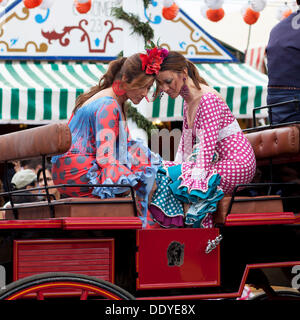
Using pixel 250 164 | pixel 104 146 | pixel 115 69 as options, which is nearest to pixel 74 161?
pixel 104 146

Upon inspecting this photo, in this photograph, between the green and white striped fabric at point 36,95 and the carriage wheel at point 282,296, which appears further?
the green and white striped fabric at point 36,95

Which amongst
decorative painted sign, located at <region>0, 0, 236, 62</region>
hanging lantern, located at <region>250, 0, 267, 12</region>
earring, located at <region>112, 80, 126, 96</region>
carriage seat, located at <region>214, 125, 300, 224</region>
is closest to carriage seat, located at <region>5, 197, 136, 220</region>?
carriage seat, located at <region>214, 125, 300, 224</region>

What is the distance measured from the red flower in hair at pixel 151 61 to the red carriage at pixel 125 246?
74 centimetres

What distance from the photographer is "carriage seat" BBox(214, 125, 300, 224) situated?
3322mm

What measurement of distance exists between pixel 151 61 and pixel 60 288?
1.39 metres

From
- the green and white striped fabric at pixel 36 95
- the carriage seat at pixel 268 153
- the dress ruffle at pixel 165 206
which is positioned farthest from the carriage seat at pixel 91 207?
the green and white striped fabric at pixel 36 95

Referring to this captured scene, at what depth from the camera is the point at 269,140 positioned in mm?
3740

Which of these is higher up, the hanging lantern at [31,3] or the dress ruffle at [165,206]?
the hanging lantern at [31,3]

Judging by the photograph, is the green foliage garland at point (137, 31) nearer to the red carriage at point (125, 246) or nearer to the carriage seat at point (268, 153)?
the carriage seat at point (268, 153)

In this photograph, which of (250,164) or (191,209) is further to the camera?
(250,164)

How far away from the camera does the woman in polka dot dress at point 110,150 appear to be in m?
3.31
